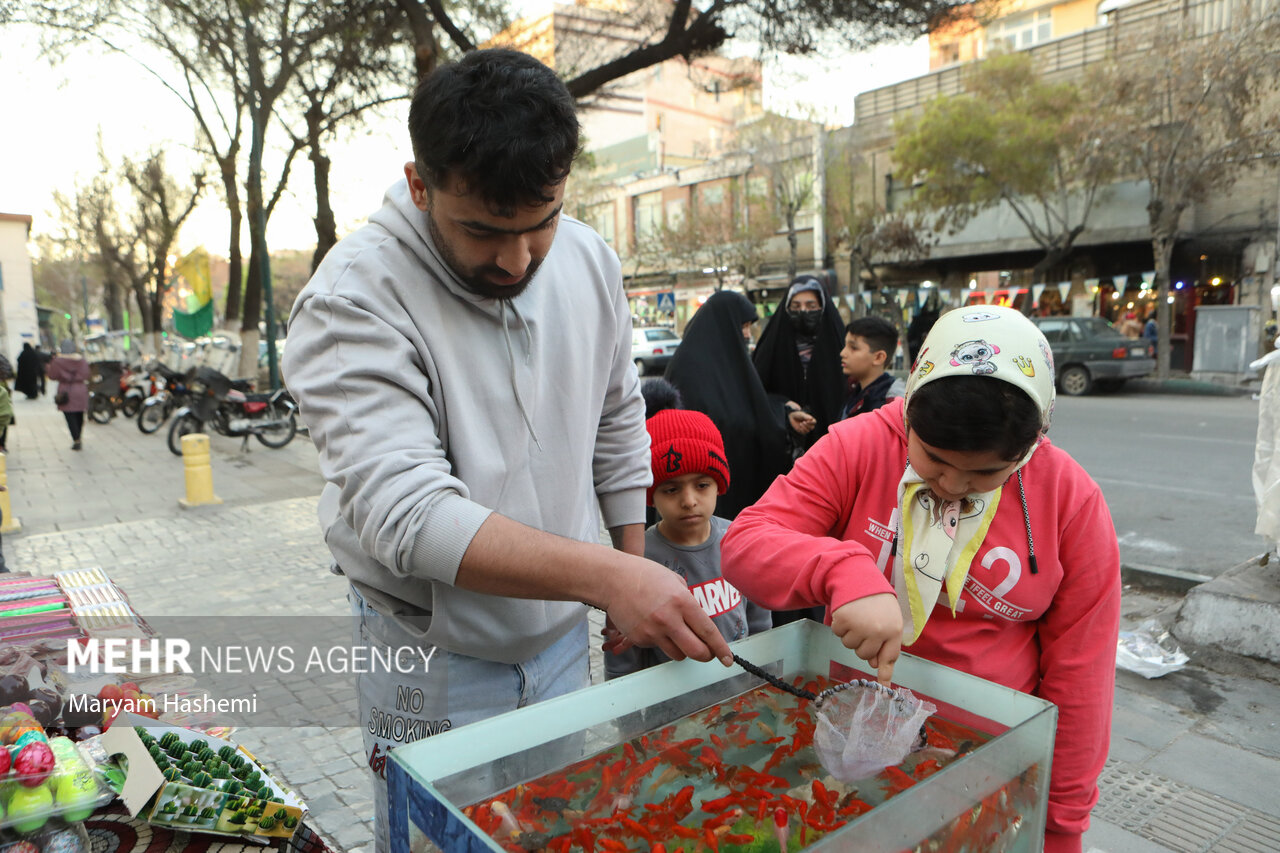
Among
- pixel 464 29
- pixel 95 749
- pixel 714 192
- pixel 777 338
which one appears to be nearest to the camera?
pixel 95 749

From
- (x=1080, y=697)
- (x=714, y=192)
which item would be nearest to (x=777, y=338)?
(x=1080, y=697)

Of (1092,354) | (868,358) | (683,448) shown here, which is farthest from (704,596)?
(1092,354)

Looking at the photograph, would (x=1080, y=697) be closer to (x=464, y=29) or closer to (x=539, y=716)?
(x=539, y=716)

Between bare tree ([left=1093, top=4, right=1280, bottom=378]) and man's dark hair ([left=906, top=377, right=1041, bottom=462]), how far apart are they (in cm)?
1711

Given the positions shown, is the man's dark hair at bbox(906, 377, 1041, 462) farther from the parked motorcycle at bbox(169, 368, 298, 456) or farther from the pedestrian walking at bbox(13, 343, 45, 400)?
the pedestrian walking at bbox(13, 343, 45, 400)

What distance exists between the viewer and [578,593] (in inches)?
44.3

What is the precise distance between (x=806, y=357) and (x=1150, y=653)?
2.18 metres

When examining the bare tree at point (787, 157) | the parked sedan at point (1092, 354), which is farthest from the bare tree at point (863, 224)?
the parked sedan at point (1092, 354)

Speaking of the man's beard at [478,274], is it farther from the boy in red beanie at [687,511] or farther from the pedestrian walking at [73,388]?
the pedestrian walking at [73,388]

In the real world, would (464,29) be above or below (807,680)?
above

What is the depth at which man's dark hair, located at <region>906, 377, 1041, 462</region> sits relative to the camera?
1204 mm

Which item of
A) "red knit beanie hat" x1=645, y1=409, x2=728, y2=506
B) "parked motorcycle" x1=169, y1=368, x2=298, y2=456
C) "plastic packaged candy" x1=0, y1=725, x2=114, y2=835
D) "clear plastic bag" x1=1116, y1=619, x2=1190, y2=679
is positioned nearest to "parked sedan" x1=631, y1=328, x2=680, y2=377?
"parked motorcycle" x1=169, y1=368, x2=298, y2=456

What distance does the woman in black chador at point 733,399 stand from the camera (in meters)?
3.67

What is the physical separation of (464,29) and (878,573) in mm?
9717
